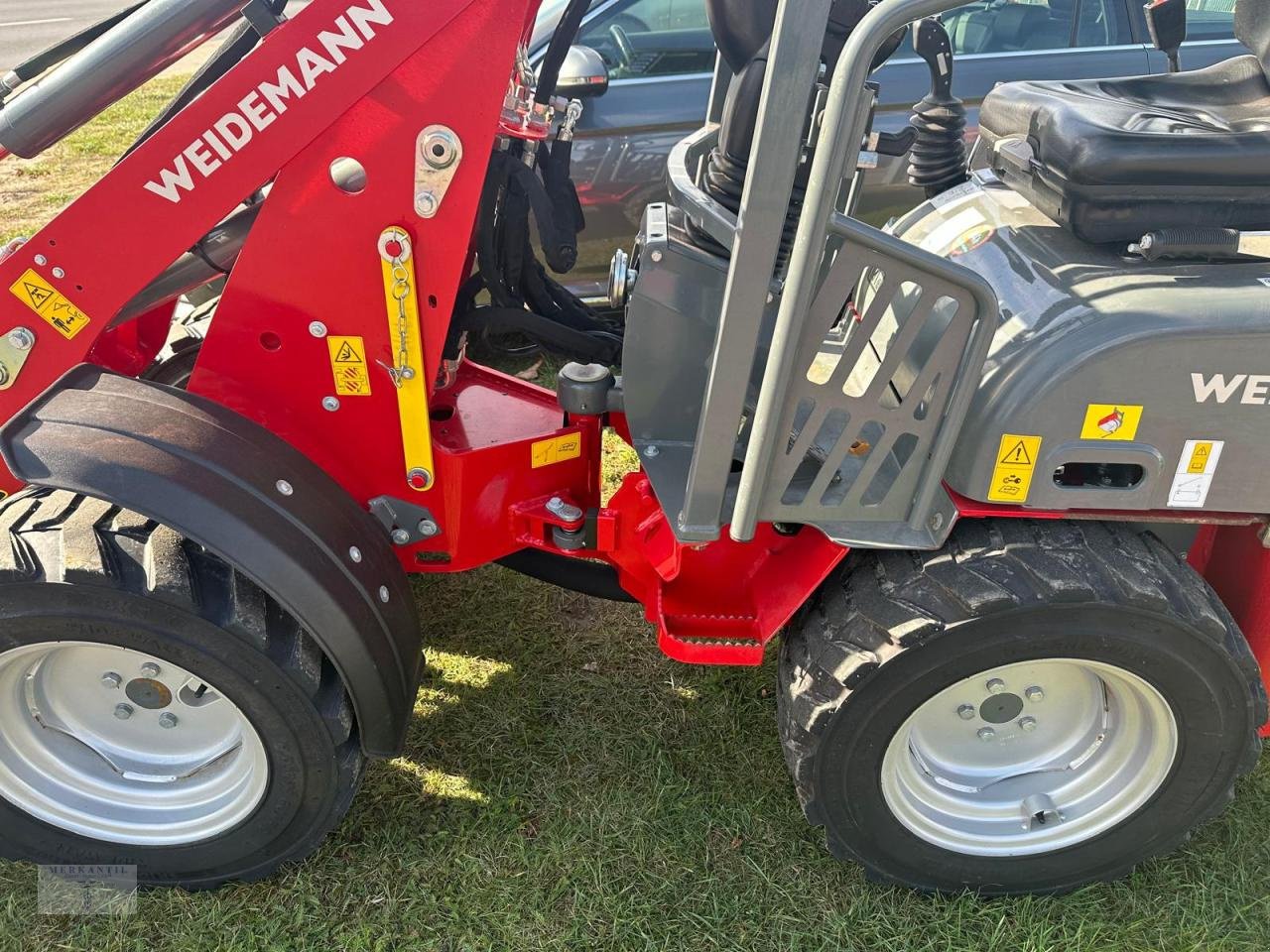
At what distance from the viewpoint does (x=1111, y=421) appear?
1.79 meters

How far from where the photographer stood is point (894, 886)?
232cm

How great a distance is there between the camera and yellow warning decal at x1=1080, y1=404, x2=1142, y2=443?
1780 mm

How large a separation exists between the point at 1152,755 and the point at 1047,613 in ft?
1.87

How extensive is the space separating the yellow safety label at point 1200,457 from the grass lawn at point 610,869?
3.78 feet

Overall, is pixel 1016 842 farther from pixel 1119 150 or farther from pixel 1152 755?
pixel 1119 150

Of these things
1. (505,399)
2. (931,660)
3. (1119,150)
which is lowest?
(931,660)

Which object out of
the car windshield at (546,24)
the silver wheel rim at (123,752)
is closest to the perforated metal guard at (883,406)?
the silver wheel rim at (123,752)

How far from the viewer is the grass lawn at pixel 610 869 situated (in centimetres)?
225

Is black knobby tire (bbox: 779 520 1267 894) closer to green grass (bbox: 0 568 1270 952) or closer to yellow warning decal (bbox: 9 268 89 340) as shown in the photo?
green grass (bbox: 0 568 1270 952)

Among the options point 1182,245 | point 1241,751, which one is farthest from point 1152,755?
point 1182,245

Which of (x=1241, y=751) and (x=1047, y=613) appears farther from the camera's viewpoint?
(x=1241, y=751)

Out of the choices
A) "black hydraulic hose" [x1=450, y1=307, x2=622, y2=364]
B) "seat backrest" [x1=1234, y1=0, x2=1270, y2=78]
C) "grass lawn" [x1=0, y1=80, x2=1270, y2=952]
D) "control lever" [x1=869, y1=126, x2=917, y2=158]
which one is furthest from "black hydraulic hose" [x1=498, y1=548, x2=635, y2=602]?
"seat backrest" [x1=1234, y1=0, x2=1270, y2=78]

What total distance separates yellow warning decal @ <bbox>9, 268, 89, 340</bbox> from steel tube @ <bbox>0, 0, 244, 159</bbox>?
0.87ft

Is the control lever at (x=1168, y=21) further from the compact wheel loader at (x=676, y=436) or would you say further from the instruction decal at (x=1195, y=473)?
the instruction decal at (x=1195, y=473)
